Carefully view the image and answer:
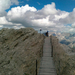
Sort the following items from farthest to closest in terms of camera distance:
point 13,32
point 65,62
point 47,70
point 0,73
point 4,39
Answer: point 13,32 → point 4,39 → point 47,70 → point 65,62 → point 0,73

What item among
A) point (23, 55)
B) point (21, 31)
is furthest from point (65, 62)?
point (21, 31)

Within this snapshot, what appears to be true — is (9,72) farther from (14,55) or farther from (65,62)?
(65,62)

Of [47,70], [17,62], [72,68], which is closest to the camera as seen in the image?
[72,68]

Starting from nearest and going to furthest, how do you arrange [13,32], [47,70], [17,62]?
[17,62]
[47,70]
[13,32]

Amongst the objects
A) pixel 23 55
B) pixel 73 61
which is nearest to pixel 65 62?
pixel 73 61

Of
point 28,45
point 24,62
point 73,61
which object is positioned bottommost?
point 24,62

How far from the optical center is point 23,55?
428 inches

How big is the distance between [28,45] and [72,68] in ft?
24.4

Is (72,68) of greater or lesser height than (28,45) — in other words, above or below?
below

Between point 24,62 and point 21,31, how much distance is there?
9.90m

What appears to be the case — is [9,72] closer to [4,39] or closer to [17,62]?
[17,62]

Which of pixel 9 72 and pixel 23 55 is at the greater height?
pixel 23 55

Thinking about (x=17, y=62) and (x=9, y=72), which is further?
(x=17, y=62)

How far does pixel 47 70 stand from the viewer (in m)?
12.2
